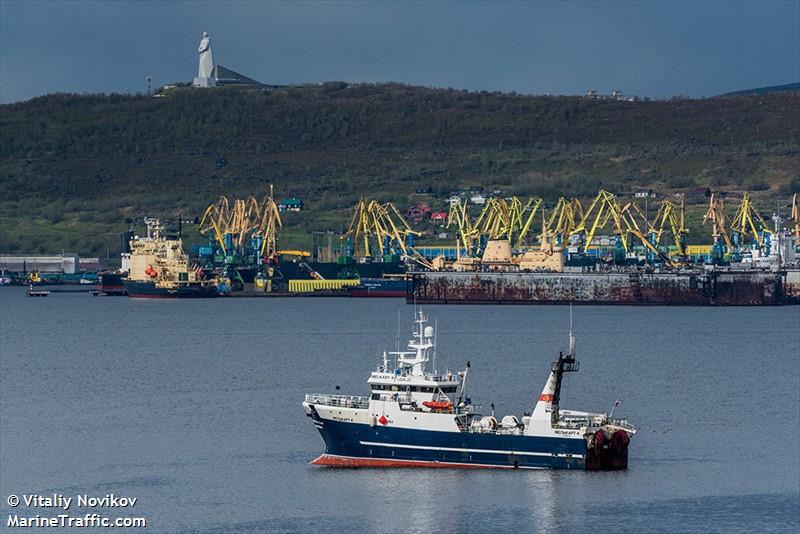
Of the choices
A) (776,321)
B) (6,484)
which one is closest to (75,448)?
(6,484)

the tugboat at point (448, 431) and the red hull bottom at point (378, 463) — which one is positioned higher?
the tugboat at point (448, 431)

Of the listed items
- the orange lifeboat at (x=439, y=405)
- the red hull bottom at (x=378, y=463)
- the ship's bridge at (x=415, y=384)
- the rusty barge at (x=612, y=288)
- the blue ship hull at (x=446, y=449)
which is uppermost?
the rusty barge at (x=612, y=288)

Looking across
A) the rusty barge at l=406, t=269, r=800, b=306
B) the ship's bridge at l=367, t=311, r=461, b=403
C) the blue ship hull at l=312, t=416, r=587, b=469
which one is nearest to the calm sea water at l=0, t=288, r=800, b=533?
the blue ship hull at l=312, t=416, r=587, b=469

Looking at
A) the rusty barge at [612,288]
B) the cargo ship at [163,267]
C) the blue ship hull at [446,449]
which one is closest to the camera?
the blue ship hull at [446,449]

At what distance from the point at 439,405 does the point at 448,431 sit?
93cm

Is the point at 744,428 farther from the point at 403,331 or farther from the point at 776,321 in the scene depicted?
the point at 776,321

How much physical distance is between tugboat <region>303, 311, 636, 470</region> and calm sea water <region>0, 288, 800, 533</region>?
2.07ft

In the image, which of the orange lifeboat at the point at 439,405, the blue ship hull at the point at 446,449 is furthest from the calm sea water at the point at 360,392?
the orange lifeboat at the point at 439,405

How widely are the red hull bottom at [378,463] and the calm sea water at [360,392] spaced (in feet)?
1.23

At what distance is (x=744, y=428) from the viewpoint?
74.6 m

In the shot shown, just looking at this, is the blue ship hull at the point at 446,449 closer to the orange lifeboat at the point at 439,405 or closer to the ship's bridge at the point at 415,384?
the orange lifeboat at the point at 439,405

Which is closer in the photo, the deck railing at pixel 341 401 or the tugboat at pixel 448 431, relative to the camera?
the tugboat at pixel 448 431

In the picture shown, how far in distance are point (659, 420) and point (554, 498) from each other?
2004 centimetres

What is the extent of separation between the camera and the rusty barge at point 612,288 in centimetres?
17775
